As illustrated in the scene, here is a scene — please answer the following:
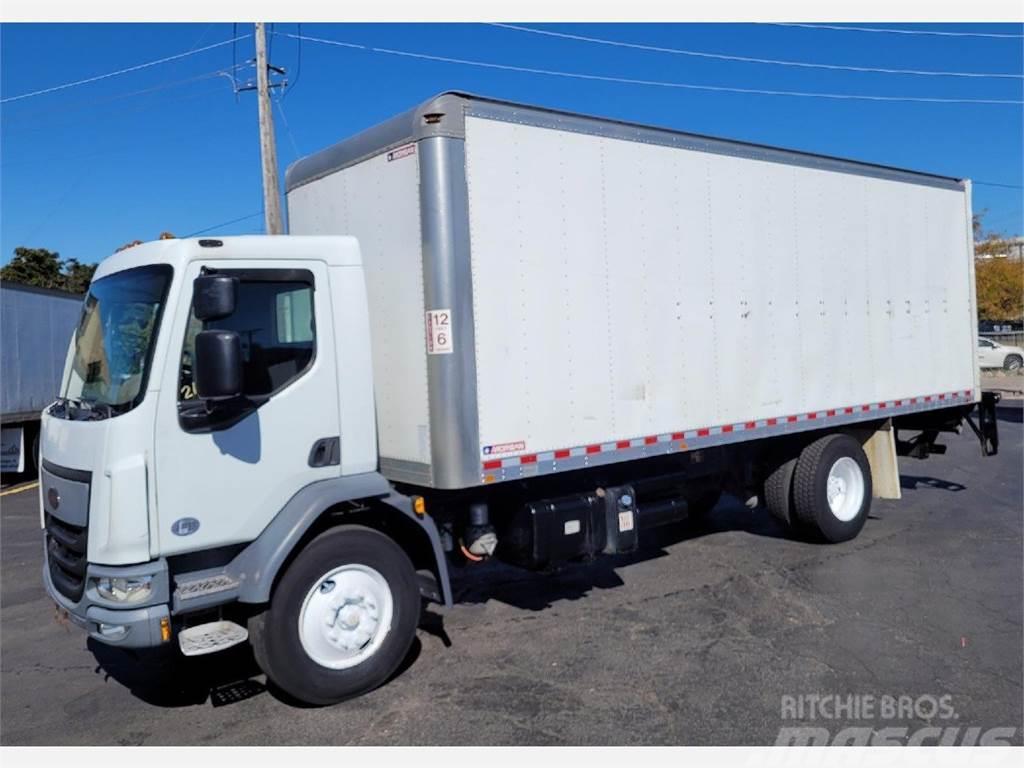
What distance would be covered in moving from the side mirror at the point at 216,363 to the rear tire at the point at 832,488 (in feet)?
18.1

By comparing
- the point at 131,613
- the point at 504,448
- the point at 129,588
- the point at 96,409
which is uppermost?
the point at 96,409

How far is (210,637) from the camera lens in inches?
177

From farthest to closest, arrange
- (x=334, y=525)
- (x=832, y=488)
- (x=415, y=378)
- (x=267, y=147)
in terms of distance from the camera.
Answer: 1. (x=267, y=147)
2. (x=832, y=488)
3. (x=415, y=378)
4. (x=334, y=525)

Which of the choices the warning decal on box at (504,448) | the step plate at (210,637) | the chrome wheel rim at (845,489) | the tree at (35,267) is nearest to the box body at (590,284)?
the warning decal on box at (504,448)

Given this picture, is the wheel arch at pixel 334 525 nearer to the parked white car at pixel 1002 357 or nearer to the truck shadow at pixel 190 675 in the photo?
the truck shadow at pixel 190 675

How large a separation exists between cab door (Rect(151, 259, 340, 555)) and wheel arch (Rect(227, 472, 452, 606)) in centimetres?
11

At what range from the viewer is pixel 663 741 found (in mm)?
4223

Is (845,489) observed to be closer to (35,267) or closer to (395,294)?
(395,294)

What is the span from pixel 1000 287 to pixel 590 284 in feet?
135

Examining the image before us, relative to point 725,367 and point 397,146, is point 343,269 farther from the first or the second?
point 725,367

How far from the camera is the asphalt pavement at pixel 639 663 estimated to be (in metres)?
4.46

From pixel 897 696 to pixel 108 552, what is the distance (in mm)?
4289

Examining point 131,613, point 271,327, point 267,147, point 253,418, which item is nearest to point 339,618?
point 131,613

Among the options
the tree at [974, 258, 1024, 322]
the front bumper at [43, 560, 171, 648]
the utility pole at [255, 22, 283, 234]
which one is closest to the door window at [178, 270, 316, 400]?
the front bumper at [43, 560, 171, 648]
